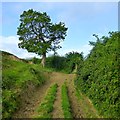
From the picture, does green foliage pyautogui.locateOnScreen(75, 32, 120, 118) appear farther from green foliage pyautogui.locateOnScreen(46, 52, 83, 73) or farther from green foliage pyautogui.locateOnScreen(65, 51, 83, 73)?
green foliage pyautogui.locateOnScreen(46, 52, 83, 73)

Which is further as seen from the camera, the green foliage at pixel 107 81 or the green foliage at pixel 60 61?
the green foliage at pixel 60 61

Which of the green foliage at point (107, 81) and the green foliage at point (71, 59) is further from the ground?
the green foliage at point (71, 59)

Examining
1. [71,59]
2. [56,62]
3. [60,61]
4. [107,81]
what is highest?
[71,59]

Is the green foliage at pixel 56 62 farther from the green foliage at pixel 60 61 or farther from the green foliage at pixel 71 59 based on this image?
the green foliage at pixel 71 59

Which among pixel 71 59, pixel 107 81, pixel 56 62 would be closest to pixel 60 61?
pixel 56 62

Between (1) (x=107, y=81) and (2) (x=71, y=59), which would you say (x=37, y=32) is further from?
(1) (x=107, y=81)

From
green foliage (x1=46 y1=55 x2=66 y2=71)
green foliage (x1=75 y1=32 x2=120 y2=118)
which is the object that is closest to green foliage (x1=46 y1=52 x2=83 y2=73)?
green foliage (x1=46 y1=55 x2=66 y2=71)

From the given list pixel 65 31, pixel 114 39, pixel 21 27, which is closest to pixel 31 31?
pixel 21 27

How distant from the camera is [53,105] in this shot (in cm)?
1828

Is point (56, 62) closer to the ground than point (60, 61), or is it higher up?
closer to the ground

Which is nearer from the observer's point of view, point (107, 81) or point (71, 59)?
point (107, 81)

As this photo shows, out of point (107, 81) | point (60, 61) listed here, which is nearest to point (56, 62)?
point (60, 61)

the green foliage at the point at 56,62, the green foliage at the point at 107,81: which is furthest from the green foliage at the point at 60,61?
the green foliage at the point at 107,81

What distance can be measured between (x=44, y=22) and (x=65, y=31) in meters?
4.36
